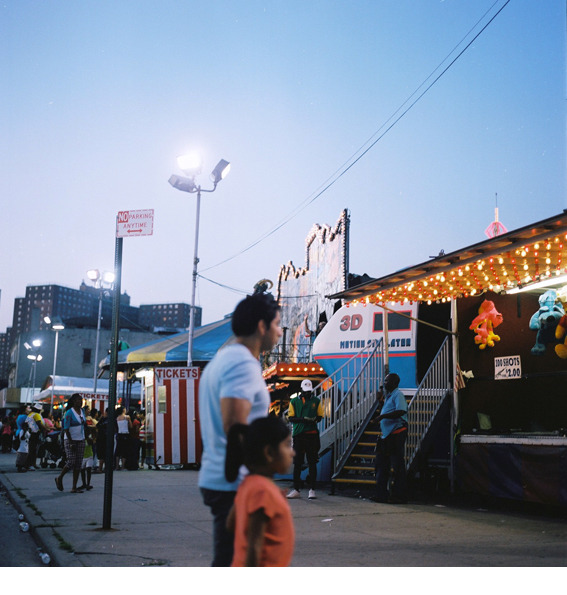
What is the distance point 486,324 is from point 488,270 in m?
1.89

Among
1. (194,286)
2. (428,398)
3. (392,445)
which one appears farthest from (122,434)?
(392,445)

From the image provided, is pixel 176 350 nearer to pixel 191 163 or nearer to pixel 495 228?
pixel 191 163

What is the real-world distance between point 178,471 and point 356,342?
555cm

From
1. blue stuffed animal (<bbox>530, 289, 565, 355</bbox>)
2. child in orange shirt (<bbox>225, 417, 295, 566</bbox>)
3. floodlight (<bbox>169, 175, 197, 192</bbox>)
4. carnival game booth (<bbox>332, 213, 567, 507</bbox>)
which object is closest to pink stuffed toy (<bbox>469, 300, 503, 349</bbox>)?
carnival game booth (<bbox>332, 213, 567, 507</bbox>)

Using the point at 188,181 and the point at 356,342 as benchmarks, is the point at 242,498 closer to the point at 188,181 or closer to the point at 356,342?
the point at 356,342

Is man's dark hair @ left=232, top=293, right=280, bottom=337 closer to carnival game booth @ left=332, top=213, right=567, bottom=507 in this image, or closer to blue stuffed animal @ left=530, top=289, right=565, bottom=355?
carnival game booth @ left=332, top=213, right=567, bottom=507

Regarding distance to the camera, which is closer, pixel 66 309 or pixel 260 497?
pixel 260 497

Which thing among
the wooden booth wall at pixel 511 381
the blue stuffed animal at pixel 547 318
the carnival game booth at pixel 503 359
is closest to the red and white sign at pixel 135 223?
the carnival game booth at pixel 503 359

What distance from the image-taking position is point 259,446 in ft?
9.76

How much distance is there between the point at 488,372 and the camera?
11578 mm

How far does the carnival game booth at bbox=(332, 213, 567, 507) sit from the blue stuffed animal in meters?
0.01

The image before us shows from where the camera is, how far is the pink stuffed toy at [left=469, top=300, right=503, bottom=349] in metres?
11.2

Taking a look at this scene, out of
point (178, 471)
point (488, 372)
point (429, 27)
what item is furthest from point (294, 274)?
point (429, 27)

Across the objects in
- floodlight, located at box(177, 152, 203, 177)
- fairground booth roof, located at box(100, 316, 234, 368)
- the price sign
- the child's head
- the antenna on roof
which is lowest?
the child's head
